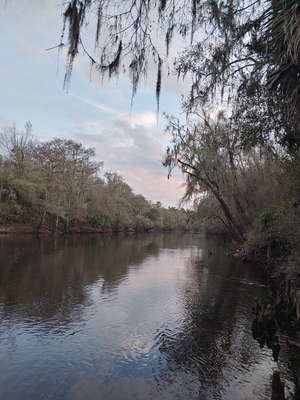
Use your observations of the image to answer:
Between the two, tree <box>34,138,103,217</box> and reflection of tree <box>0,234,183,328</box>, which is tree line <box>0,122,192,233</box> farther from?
reflection of tree <box>0,234,183,328</box>

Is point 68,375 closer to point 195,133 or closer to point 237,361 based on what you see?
point 237,361

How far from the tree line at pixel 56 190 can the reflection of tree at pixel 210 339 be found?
17739 mm

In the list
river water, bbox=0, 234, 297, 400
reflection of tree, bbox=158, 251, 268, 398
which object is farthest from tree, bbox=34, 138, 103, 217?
reflection of tree, bbox=158, 251, 268, 398

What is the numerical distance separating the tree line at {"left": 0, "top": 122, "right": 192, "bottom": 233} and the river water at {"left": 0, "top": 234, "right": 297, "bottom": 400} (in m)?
18.0

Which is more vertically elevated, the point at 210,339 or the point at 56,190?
the point at 56,190

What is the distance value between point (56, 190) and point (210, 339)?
3396 centimetres

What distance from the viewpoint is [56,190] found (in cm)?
3816

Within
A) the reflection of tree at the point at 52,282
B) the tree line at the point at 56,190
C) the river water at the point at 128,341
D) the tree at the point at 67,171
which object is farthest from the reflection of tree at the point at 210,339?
the tree at the point at 67,171

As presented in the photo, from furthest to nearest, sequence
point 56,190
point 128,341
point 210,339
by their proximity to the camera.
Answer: point 56,190
point 210,339
point 128,341

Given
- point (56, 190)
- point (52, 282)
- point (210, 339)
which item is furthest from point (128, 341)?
point (56, 190)

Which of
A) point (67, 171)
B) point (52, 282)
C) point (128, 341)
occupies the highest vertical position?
point (67, 171)

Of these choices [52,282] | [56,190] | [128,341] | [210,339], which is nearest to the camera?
[128,341]

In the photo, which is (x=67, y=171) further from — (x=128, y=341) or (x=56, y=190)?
(x=128, y=341)

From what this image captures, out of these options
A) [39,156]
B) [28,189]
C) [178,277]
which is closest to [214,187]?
[178,277]
